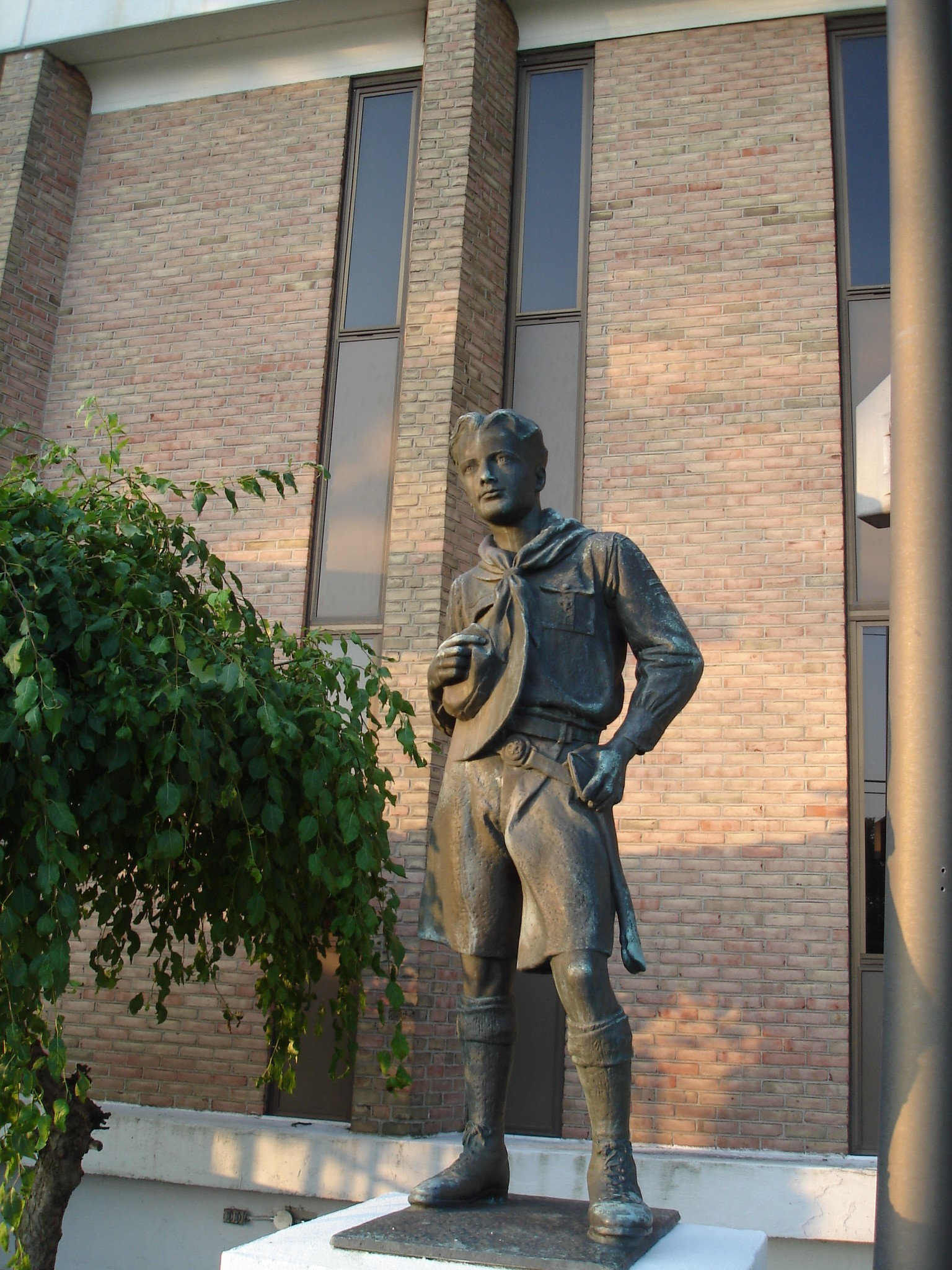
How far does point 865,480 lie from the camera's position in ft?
26.1

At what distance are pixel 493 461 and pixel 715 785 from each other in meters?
4.23

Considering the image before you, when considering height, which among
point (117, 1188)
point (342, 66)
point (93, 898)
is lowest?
point (117, 1188)

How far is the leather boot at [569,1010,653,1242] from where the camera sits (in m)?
3.28

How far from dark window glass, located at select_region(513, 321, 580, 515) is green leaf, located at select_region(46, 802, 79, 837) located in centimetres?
483

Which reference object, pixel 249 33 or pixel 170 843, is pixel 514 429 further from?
pixel 249 33

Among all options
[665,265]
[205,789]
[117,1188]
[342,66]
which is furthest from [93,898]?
[342,66]

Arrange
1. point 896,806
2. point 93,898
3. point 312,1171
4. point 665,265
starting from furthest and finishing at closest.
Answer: point 665,265, point 312,1171, point 93,898, point 896,806

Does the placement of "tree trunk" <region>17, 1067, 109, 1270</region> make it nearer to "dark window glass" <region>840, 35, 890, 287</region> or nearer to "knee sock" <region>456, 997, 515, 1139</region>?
"knee sock" <region>456, 997, 515, 1139</region>

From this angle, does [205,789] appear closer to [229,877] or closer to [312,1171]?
[229,877]

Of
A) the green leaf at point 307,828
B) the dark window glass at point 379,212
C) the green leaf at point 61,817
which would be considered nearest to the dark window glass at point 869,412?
the dark window glass at point 379,212

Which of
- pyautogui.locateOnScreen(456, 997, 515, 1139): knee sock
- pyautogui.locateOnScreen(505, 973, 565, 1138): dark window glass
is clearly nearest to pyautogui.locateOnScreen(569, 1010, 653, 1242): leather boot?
pyautogui.locateOnScreen(456, 997, 515, 1139): knee sock

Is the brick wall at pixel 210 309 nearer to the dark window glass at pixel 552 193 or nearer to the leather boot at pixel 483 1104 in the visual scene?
the dark window glass at pixel 552 193

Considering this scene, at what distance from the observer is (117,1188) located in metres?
7.57

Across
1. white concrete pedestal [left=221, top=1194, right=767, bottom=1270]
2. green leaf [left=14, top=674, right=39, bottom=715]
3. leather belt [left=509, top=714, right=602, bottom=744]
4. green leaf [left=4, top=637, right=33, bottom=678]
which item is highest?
green leaf [left=4, top=637, right=33, bottom=678]
